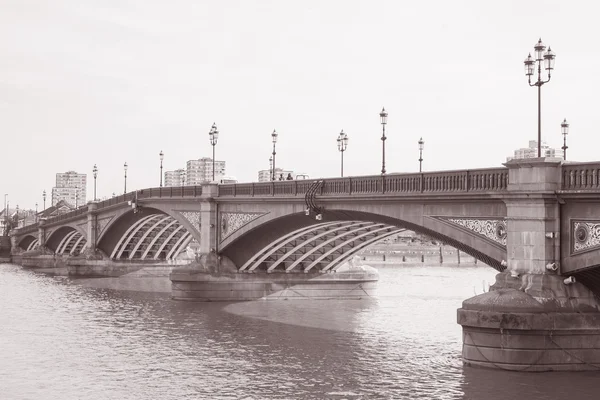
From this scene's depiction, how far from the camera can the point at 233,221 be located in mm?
49531

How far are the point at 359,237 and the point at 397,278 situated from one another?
107 feet

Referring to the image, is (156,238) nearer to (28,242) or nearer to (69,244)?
(69,244)

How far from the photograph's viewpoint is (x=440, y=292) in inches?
2422

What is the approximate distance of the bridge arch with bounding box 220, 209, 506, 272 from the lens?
42000 millimetres

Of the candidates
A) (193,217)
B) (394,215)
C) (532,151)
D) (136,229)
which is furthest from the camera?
(136,229)

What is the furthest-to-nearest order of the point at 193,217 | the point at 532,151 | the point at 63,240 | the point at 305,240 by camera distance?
the point at 63,240, the point at 193,217, the point at 305,240, the point at 532,151

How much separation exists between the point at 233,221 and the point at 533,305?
2729 centimetres

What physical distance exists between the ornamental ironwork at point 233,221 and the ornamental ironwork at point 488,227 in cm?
1946

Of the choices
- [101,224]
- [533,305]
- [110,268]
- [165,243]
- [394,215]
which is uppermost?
[101,224]

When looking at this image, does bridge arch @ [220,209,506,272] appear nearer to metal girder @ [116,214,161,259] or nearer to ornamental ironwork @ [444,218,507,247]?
ornamental ironwork @ [444,218,507,247]

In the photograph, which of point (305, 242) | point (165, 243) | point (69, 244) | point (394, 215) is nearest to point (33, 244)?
point (69, 244)

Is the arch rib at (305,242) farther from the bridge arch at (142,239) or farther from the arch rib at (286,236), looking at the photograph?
the bridge arch at (142,239)

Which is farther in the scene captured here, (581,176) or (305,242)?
(305,242)

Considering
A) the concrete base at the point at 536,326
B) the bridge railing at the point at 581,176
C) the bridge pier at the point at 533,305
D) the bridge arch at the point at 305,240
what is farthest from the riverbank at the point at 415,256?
the bridge railing at the point at 581,176
